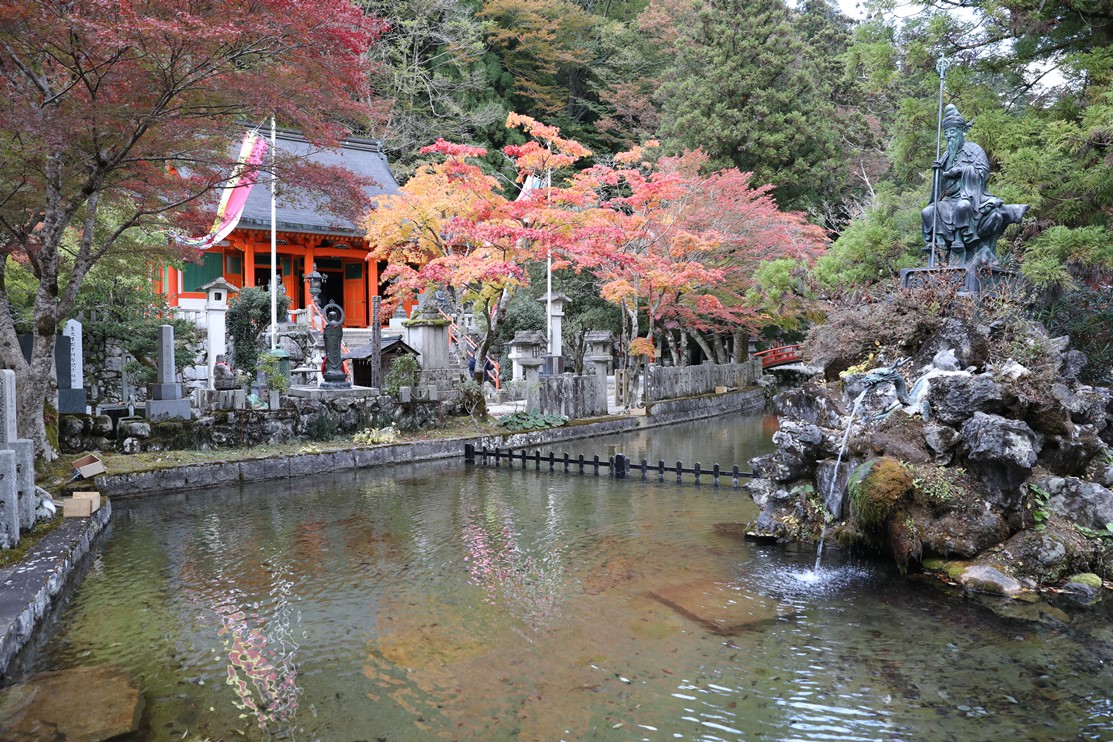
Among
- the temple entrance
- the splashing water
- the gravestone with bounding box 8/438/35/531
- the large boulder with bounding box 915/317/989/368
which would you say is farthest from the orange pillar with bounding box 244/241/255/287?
the large boulder with bounding box 915/317/989/368

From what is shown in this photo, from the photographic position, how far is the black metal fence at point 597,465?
1198cm

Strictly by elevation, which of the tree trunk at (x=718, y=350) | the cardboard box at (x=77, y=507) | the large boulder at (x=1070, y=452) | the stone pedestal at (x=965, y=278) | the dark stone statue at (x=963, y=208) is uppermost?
the dark stone statue at (x=963, y=208)

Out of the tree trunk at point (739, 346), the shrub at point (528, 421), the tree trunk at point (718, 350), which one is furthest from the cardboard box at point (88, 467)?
the tree trunk at point (739, 346)

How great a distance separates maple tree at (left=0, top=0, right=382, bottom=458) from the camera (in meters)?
8.24

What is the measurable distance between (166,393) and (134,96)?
5.46 m

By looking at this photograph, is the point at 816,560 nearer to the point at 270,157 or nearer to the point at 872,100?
the point at 270,157

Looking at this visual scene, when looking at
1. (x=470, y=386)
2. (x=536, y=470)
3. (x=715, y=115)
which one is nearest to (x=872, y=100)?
(x=715, y=115)

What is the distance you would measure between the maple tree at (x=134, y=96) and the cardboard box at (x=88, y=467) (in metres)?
0.74

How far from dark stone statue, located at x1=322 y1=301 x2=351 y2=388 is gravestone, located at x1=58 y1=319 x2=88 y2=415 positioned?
4.48m

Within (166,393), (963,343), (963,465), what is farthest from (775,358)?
(166,393)

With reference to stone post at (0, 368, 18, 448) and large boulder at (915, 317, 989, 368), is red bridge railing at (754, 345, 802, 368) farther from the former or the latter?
stone post at (0, 368, 18, 448)

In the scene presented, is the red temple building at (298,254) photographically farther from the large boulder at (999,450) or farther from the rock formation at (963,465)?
the large boulder at (999,450)

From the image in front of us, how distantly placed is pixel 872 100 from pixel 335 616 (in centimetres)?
3357

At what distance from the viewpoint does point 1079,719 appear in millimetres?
4699
